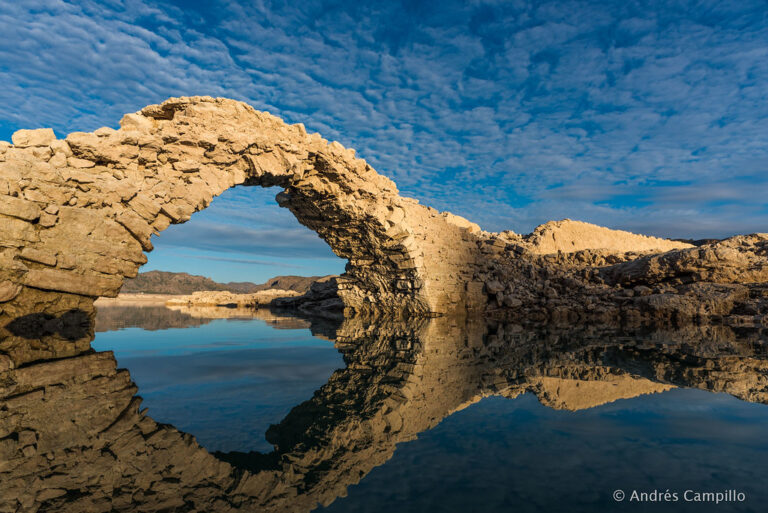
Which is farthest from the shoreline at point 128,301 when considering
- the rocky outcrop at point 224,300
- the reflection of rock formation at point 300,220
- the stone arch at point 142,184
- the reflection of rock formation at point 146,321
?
the stone arch at point 142,184

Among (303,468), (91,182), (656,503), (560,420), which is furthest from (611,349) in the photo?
(91,182)

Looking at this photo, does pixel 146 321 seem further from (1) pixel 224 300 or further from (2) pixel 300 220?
(1) pixel 224 300

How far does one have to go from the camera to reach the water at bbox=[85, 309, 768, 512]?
190 centimetres

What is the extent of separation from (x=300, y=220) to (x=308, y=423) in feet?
37.0

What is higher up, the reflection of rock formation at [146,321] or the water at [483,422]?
the water at [483,422]

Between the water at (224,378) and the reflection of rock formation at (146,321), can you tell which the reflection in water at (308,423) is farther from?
the reflection of rock formation at (146,321)

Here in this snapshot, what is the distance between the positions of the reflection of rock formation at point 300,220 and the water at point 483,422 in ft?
7.12

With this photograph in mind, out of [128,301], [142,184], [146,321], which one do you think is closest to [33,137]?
[142,184]

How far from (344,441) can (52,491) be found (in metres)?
1.48

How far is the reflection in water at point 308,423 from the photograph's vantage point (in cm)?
185

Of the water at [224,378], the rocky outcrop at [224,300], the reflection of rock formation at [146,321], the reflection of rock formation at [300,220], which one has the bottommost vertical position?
the reflection of rock formation at [146,321]

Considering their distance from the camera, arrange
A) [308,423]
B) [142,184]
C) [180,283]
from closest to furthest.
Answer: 1. [308,423]
2. [142,184]
3. [180,283]

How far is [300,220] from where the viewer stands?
13547mm

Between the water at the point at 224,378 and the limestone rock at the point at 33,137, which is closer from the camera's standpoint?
the water at the point at 224,378
